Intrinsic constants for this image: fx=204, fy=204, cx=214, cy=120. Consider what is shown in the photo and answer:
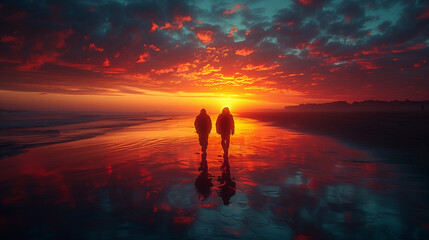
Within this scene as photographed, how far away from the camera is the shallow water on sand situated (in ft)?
14.0

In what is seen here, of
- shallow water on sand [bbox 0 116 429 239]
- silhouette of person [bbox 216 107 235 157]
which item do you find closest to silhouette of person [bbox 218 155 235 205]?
shallow water on sand [bbox 0 116 429 239]

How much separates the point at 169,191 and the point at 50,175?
5.28m

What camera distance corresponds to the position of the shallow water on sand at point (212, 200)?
168 inches

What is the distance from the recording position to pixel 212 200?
574 centimetres

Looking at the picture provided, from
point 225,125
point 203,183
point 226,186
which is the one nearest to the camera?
point 226,186

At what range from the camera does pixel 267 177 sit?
781 centimetres

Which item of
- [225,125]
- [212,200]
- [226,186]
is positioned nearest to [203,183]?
[226,186]

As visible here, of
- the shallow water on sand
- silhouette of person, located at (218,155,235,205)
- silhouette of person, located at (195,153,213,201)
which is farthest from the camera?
silhouette of person, located at (195,153,213,201)

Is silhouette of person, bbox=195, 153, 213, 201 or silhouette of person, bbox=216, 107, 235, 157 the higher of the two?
silhouette of person, bbox=216, 107, 235, 157

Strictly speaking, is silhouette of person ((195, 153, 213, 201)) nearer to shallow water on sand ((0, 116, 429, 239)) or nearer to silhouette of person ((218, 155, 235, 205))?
shallow water on sand ((0, 116, 429, 239))

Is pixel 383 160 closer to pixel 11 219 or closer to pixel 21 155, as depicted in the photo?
pixel 11 219

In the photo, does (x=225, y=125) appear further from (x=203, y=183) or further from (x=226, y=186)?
(x=226, y=186)

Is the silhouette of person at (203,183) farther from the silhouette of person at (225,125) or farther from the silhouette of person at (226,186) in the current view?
the silhouette of person at (225,125)

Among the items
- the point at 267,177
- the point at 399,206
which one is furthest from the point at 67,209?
the point at 399,206
